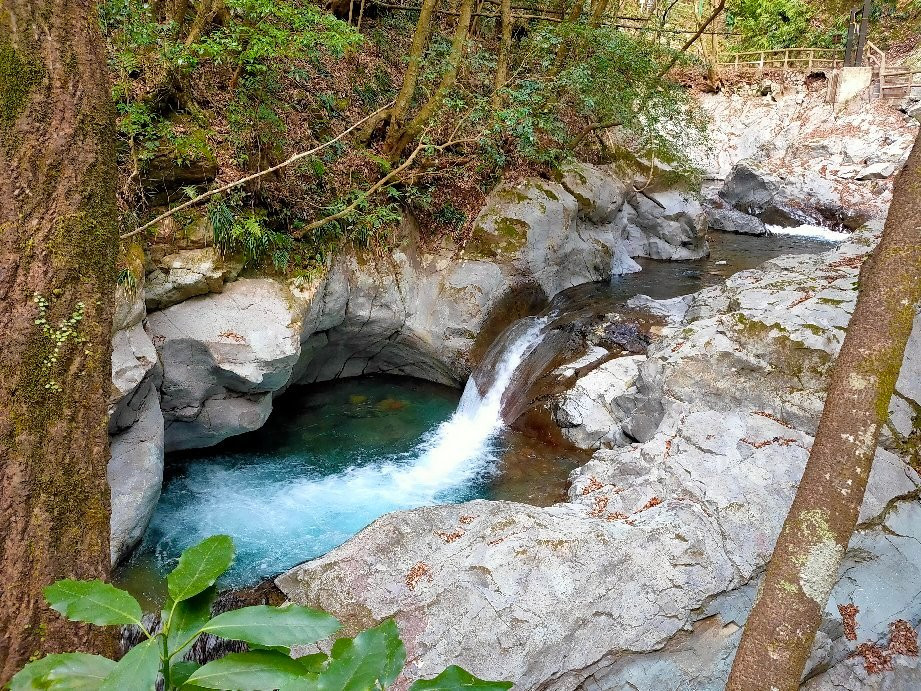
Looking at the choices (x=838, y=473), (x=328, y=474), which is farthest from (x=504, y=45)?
(x=838, y=473)

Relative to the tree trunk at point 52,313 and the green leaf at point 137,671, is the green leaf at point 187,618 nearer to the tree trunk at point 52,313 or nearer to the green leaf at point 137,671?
the green leaf at point 137,671

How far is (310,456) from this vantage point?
300 inches

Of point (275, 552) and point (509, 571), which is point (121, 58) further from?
point (509, 571)

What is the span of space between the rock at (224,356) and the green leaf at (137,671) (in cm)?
623

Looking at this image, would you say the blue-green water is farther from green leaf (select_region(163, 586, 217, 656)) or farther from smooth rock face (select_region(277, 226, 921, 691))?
green leaf (select_region(163, 586, 217, 656))

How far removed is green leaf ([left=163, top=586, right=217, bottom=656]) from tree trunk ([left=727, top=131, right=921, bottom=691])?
2.53m

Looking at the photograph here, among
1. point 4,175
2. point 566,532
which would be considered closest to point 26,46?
point 4,175

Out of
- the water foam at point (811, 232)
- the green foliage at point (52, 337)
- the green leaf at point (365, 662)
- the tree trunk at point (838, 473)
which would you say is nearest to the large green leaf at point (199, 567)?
the green leaf at point (365, 662)

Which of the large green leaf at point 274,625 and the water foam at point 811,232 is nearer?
the large green leaf at point 274,625

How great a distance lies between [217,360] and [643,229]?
10.7 metres

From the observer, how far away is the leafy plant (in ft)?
2.96

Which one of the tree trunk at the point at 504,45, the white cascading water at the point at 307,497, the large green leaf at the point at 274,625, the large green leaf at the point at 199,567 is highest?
the tree trunk at the point at 504,45

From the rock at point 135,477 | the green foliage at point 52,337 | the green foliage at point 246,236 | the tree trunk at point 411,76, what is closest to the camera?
the green foliage at point 52,337

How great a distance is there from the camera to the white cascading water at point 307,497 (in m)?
5.91
